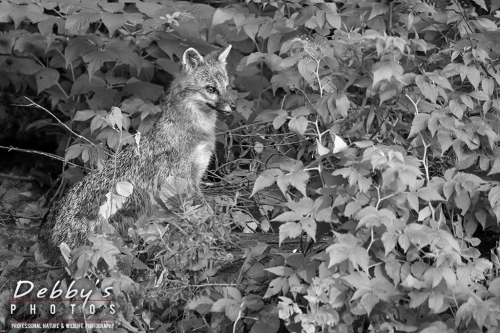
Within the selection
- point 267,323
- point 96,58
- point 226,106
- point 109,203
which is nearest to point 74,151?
point 96,58

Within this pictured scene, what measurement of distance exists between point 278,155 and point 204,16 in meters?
2.66

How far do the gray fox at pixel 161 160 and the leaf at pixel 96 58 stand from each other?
35.3 inches

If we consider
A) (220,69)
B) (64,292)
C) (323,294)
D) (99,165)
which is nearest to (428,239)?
(323,294)

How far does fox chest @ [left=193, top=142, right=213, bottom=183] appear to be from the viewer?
23.5 feet

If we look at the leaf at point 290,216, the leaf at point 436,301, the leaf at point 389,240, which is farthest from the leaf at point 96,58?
the leaf at point 436,301

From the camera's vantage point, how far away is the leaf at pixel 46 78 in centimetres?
Answer: 858

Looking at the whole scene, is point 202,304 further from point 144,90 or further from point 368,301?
point 144,90

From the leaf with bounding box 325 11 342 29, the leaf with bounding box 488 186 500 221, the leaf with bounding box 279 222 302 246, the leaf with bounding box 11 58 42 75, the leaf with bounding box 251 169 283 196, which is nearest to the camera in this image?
the leaf with bounding box 279 222 302 246

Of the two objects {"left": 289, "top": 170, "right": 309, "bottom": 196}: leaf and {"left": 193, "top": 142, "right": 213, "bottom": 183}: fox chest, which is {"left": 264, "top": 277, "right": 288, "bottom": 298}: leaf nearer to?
{"left": 289, "top": 170, "right": 309, "bottom": 196}: leaf

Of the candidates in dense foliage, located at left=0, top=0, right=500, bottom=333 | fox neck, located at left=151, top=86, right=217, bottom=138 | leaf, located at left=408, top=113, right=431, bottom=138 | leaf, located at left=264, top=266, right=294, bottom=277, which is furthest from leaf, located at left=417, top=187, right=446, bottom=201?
fox neck, located at left=151, top=86, right=217, bottom=138

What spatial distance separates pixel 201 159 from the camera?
23.7 ft

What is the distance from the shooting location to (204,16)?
27.3 ft

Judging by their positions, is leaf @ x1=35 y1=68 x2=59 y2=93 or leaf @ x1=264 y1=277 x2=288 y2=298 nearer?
leaf @ x1=264 y1=277 x2=288 y2=298

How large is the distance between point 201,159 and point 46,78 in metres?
2.70
